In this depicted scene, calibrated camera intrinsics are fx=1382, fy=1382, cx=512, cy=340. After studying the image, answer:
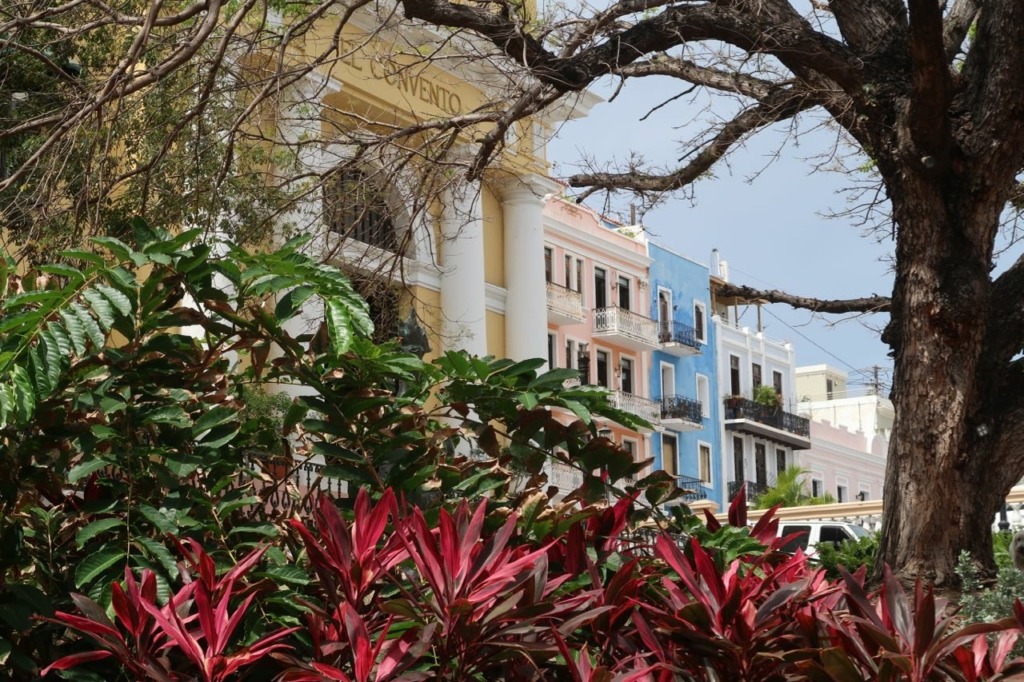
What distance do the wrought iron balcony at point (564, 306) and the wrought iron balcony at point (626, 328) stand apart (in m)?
1.49

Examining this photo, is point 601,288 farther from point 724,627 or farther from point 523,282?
point 724,627

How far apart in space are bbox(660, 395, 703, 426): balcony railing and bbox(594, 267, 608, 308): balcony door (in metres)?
4.75

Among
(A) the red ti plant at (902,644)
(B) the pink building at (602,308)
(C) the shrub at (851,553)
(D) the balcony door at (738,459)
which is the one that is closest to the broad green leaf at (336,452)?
(A) the red ti plant at (902,644)

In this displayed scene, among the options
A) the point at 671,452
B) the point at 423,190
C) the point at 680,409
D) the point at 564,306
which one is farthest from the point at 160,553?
the point at 671,452

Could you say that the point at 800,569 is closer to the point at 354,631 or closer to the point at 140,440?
the point at 354,631

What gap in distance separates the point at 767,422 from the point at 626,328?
10.2m

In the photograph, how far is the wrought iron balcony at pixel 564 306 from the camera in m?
40.5

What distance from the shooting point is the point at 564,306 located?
4097 cm

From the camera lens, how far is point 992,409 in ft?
24.5

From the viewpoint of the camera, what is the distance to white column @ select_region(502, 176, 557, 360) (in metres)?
29.8

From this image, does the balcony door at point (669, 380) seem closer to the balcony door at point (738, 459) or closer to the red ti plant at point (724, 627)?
the balcony door at point (738, 459)

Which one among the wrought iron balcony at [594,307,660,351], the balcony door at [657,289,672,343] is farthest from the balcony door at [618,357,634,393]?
the balcony door at [657,289,672,343]

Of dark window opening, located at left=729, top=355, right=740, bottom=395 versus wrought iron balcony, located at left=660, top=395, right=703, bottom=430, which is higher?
dark window opening, located at left=729, top=355, right=740, bottom=395

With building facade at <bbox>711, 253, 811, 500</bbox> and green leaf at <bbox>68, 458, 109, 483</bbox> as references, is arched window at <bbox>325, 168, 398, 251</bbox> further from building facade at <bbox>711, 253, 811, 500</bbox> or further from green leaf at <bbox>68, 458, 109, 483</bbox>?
building facade at <bbox>711, 253, 811, 500</bbox>
